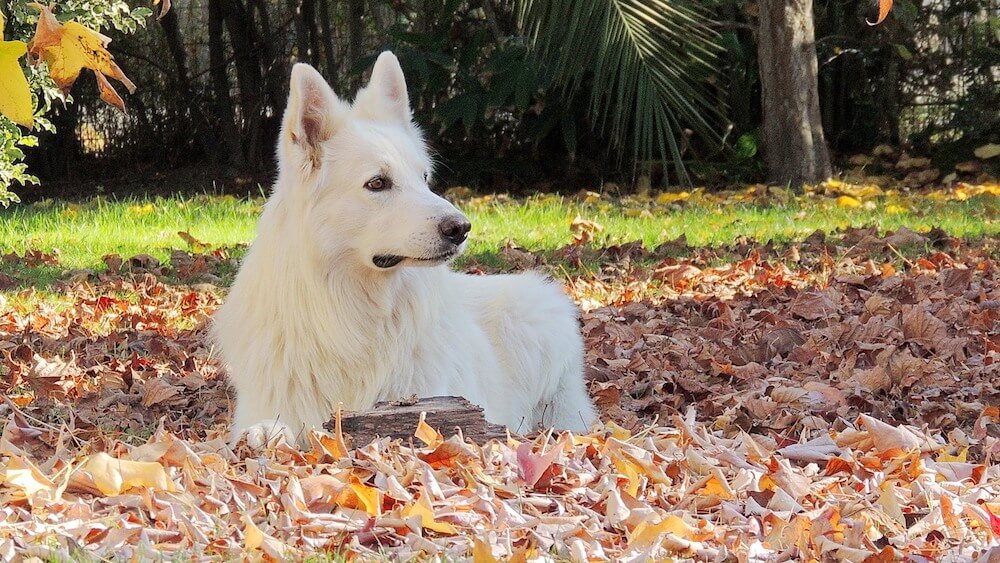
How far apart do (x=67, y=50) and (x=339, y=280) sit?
5.95 ft

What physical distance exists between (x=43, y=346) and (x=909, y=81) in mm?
10763

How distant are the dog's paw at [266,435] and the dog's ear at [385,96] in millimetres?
1200

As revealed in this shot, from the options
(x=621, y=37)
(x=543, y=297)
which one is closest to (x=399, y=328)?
(x=543, y=297)

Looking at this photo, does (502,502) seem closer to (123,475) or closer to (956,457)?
(123,475)

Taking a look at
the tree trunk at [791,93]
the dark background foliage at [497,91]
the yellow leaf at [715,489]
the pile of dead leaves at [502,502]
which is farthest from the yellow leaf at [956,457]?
the tree trunk at [791,93]

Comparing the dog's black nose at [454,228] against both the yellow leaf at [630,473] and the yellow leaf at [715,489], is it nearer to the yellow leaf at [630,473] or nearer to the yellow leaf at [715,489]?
the yellow leaf at [630,473]

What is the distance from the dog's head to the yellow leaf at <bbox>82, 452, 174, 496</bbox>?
116cm

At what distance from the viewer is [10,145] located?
8297mm

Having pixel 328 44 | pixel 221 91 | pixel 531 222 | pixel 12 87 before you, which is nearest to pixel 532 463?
pixel 12 87

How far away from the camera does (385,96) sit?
416 centimetres

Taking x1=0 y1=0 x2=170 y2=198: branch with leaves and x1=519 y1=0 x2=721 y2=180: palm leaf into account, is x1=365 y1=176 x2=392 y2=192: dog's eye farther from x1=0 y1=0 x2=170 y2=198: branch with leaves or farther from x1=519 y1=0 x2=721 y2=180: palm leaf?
x1=519 y1=0 x2=721 y2=180: palm leaf

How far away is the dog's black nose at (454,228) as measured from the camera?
3.67 metres

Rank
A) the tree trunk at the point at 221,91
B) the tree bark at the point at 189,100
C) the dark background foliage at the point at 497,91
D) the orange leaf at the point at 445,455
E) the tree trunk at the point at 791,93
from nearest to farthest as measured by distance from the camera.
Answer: the orange leaf at the point at 445,455 → the tree trunk at the point at 791,93 → the dark background foliage at the point at 497,91 → the tree trunk at the point at 221,91 → the tree bark at the point at 189,100

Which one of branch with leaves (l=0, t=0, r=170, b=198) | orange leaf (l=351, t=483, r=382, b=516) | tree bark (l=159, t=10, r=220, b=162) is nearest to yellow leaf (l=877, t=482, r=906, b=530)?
orange leaf (l=351, t=483, r=382, b=516)
